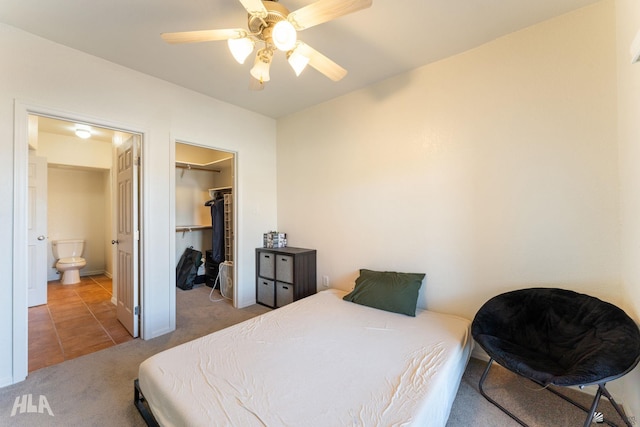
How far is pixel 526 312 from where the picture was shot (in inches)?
74.2

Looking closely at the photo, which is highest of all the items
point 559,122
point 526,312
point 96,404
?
point 559,122

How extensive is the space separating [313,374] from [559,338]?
5.47ft

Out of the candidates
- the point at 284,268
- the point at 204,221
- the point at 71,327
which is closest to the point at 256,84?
the point at 284,268

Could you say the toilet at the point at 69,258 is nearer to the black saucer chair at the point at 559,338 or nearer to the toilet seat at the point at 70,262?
the toilet seat at the point at 70,262

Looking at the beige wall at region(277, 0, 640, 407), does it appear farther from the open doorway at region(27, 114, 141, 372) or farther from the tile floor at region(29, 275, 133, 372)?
the tile floor at region(29, 275, 133, 372)

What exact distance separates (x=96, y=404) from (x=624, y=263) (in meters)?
3.59

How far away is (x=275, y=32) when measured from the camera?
1396 millimetres

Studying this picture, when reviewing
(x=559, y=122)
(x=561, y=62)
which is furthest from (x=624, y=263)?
(x=561, y=62)

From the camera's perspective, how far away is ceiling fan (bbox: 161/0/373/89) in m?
1.34

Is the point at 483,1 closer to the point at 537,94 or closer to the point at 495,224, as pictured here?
the point at 537,94

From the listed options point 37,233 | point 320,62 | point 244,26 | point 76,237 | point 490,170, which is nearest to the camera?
point 320,62

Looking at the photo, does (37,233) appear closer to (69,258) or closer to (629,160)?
(69,258)

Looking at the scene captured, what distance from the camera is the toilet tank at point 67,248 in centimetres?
469

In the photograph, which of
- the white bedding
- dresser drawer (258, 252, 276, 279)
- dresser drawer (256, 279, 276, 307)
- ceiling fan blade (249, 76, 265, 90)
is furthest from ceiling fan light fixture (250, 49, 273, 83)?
dresser drawer (256, 279, 276, 307)
